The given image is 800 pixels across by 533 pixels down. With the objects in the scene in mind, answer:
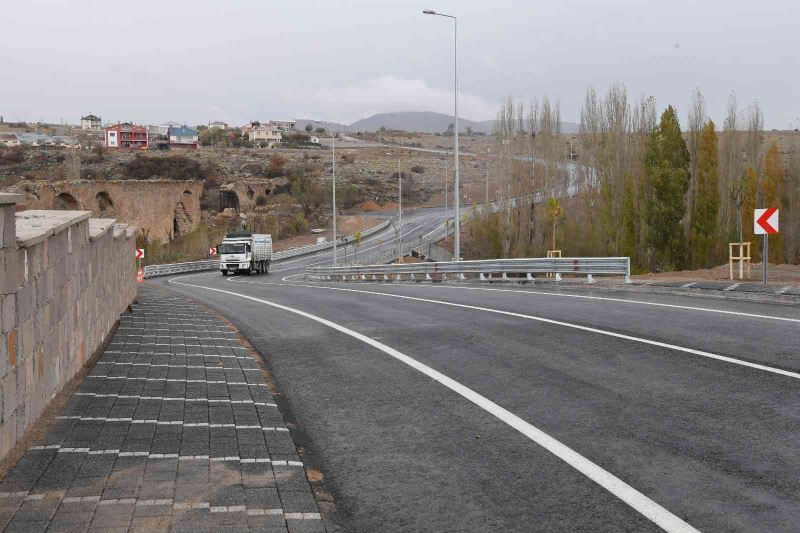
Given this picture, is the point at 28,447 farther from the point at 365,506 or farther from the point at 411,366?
the point at 411,366

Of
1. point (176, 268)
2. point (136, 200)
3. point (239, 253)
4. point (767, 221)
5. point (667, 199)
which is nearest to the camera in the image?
point (767, 221)

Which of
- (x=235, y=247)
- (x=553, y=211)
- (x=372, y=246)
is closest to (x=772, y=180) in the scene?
(x=553, y=211)

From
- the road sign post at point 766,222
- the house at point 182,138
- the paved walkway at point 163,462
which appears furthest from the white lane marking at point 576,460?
the house at point 182,138

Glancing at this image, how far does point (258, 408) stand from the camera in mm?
8180

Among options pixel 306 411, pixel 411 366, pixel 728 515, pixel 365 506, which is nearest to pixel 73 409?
pixel 306 411

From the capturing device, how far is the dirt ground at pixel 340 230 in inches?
3863

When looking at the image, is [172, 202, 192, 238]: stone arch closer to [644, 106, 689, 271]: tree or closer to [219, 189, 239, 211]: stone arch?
[219, 189, 239, 211]: stone arch

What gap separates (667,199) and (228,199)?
7462 centimetres

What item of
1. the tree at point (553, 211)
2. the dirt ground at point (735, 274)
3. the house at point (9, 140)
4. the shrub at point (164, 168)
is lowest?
the dirt ground at point (735, 274)

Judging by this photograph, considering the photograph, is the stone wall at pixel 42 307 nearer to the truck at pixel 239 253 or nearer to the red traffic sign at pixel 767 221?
the red traffic sign at pixel 767 221

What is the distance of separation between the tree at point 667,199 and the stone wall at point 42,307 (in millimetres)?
41247

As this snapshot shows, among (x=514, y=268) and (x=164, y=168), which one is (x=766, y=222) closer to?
(x=514, y=268)

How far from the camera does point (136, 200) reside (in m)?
87.5

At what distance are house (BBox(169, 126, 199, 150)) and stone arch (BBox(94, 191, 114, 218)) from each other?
84287 millimetres
